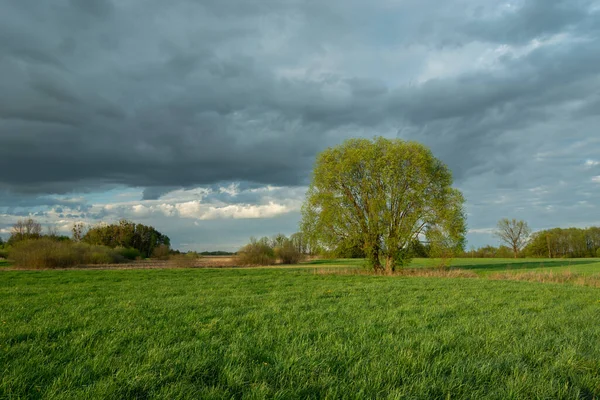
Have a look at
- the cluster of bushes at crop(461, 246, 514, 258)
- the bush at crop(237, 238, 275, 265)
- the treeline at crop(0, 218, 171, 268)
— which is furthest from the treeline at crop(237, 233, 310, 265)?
the cluster of bushes at crop(461, 246, 514, 258)

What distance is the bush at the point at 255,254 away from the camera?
6936cm

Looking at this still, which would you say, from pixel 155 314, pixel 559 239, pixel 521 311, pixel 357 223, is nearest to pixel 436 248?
pixel 357 223

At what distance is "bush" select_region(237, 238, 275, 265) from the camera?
6936cm

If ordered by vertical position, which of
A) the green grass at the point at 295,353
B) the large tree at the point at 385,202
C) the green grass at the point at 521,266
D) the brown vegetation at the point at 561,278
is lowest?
the green grass at the point at 521,266

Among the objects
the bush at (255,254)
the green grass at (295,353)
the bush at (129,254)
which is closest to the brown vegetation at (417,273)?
the green grass at (295,353)

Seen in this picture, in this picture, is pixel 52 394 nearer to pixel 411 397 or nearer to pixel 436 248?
pixel 411 397

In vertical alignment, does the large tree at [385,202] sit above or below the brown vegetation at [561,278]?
above

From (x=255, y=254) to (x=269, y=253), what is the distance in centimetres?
476

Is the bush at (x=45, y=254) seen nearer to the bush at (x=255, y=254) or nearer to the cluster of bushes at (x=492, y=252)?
the bush at (x=255, y=254)

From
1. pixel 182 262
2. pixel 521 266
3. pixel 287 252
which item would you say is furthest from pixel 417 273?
pixel 287 252

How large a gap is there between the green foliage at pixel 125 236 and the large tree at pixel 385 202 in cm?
6576

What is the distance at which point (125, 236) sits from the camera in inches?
3994

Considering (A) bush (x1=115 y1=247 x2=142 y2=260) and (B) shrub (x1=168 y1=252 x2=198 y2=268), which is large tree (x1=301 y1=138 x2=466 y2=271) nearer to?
(B) shrub (x1=168 y1=252 x2=198 y2=268)

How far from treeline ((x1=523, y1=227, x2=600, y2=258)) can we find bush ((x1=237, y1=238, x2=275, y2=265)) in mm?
72432
